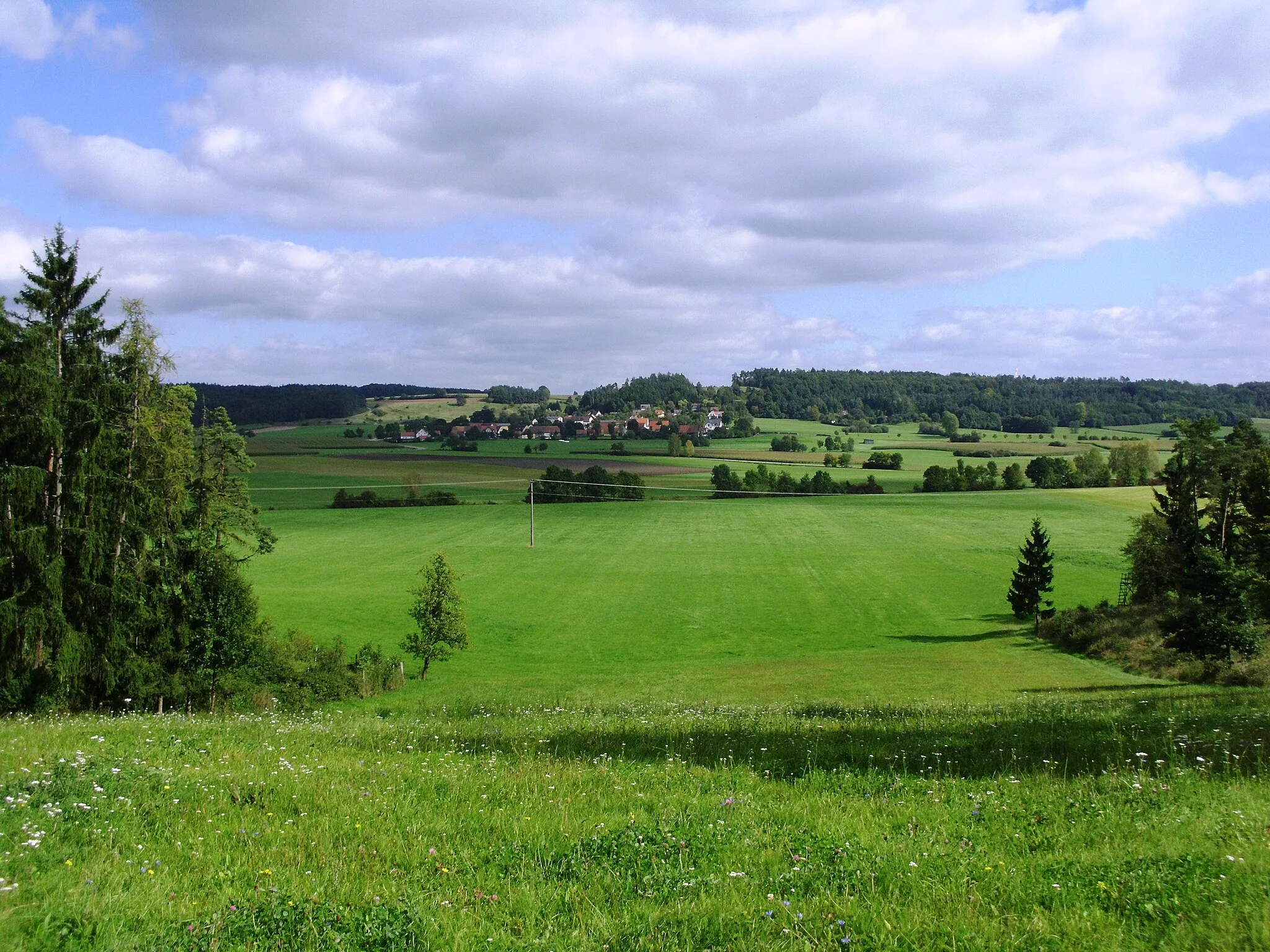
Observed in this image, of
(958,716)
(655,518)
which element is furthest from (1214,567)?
(655,518)

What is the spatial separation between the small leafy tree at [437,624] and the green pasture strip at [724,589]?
169cm

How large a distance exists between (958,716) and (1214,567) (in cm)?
3655

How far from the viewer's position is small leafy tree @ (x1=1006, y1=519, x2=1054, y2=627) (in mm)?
60750

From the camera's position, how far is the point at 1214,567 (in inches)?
1654

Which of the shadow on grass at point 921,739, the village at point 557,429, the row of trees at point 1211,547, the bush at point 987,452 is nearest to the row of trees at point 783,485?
the bush at point 987,452

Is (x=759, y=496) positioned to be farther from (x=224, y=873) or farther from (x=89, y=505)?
(x=224, y=873)

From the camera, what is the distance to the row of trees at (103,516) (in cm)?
2323

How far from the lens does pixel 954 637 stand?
57.1 m

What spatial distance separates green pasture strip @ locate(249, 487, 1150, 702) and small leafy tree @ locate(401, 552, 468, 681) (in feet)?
5.54

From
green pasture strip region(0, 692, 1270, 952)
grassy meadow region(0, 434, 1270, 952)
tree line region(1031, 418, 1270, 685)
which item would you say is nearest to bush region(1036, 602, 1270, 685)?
tree line region(1031, 418, 1270, 685)

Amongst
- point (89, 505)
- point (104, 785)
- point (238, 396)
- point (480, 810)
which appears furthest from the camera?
point (238, 396)

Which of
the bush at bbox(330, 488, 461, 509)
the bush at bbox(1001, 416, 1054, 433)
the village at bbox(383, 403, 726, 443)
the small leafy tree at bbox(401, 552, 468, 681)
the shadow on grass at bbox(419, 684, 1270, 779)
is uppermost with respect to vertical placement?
the bush at bbox(1001, 416, 1054, 433)

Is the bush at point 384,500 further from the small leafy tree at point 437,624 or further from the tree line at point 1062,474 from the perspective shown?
the tree line at point 1062,474

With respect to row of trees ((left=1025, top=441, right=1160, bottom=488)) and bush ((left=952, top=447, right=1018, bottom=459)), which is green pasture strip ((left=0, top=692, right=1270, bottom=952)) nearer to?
row of trees ((left=1025, top=441, right=1160, bottom=488))
